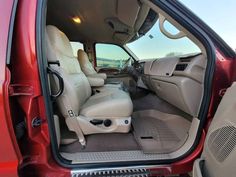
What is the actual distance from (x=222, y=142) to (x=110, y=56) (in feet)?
10.4

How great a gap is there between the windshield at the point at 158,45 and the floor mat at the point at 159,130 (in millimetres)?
686

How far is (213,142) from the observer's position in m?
0.93

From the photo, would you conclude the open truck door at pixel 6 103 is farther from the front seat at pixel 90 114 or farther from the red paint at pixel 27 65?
the front seat at pixel 90 114

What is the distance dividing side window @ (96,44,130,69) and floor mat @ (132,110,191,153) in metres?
1.84

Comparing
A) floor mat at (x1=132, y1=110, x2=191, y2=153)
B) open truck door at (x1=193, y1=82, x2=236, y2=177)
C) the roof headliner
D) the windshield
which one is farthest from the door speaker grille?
the roof headliner

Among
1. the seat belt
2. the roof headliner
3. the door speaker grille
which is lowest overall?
the seat belt

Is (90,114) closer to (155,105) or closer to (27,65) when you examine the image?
(27,65)

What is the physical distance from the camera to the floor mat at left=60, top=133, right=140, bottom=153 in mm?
1361

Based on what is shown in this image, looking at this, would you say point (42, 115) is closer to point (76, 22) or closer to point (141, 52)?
point (76, 22)

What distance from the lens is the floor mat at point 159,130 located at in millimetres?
1414

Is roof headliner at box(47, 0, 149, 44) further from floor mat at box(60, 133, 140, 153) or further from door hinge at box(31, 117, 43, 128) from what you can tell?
door hinge at box(31, 117, 43, 128)

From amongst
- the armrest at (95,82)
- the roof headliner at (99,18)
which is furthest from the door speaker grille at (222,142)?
the armrest at (95,82)

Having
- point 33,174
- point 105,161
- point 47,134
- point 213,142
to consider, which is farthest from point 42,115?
point 213,142

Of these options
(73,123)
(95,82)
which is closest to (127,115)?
(73,123)
